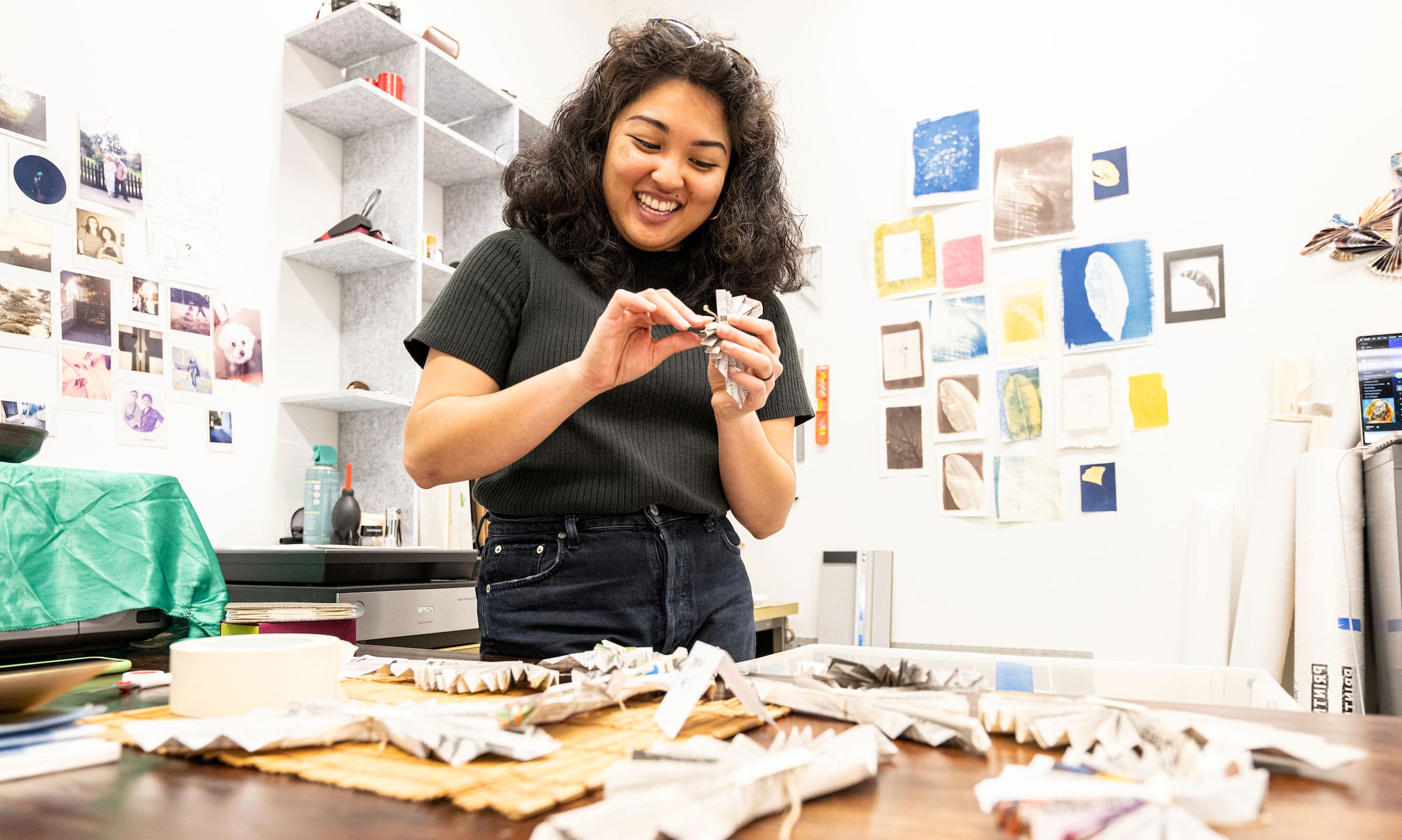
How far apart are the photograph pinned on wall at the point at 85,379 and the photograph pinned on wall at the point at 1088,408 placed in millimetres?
2419

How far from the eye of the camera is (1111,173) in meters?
2.62

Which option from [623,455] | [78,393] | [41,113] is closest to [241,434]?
[78,393]

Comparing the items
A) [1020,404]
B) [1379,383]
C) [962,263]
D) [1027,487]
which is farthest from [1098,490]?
[962,263]

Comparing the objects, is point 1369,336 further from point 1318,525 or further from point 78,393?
point 78,393

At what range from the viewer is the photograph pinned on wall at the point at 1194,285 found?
2.44 metres

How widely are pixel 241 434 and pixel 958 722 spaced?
210 cm

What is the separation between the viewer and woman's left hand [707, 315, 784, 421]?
834 millimetres

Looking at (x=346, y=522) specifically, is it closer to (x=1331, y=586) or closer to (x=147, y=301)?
(x=147, y=301)

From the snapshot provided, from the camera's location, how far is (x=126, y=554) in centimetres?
132

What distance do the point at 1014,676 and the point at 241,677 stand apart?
0.53m

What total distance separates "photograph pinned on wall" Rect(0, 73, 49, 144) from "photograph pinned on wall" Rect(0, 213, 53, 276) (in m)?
0.17

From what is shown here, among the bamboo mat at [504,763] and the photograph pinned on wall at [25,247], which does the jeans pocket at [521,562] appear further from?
the photograph pinned on wall at [25,247]

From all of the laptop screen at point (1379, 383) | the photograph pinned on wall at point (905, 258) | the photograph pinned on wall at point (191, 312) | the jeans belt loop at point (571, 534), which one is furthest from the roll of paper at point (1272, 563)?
the photograph pinned on wall at point (191, 312)

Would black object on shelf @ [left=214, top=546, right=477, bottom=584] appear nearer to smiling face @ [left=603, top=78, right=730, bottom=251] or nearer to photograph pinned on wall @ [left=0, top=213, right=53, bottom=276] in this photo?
photograph pinned on wall @ [left=0, top=213, right=53, bottom=276]
